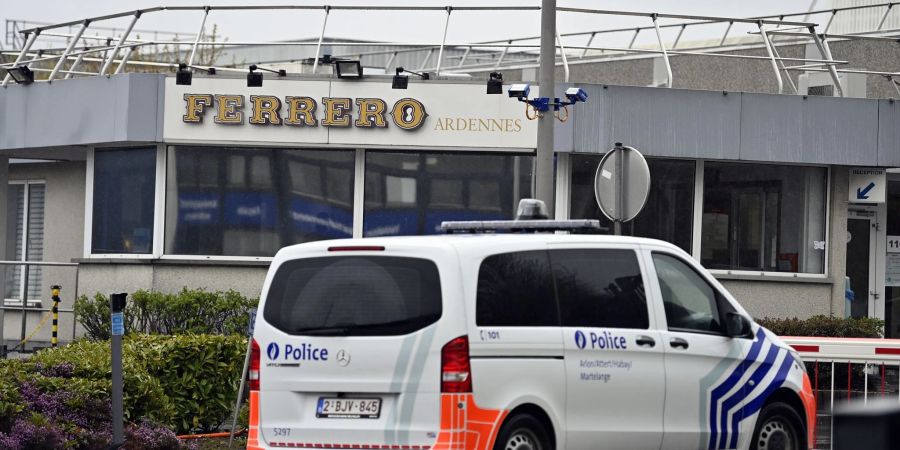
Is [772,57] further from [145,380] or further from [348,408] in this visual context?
[348,408]

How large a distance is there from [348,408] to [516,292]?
1.26m

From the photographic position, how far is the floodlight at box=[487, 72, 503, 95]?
19328 millimetres

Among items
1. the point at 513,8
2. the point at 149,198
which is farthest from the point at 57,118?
the point at 513,8

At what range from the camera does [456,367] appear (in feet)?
27.5

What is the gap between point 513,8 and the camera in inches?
750

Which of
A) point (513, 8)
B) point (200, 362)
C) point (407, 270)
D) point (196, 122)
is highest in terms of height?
point (513, 8)

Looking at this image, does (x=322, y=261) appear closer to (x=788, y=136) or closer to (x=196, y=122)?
(x=196, y=122)

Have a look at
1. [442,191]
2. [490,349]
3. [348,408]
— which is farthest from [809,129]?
[348,408]

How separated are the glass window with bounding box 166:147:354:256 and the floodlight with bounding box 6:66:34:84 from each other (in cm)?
270

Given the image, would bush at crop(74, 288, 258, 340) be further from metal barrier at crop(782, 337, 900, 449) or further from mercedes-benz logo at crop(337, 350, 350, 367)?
mercedes-benz logo at crop(337, 350, 350, 367)

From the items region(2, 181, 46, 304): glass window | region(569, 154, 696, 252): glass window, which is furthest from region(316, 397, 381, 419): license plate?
region(2, 181, 46, 304): glass window

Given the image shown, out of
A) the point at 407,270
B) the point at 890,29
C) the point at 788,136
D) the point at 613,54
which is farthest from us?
the point at 613,54

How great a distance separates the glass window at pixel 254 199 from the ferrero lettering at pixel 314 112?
0.49 metres

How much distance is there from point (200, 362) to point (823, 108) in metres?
10.8
